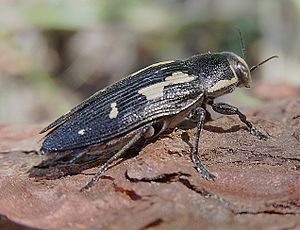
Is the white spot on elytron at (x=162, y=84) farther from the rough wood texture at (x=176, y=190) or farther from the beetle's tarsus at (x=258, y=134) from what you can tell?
the beetle's tarsus at (x=258, y=134)

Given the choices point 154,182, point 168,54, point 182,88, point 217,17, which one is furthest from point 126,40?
point 154,182

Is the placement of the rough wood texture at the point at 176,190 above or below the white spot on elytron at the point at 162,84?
below

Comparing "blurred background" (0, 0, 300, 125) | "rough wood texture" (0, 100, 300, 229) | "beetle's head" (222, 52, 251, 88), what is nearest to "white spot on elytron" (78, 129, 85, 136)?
"rough wood texture" (0, 100, 300, 229)

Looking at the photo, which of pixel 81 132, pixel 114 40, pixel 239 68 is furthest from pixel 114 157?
pixel 114 40

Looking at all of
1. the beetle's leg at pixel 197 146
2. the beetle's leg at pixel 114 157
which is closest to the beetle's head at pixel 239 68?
the beetle's leg at pixel 197 146

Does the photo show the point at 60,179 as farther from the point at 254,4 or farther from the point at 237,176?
the point at 254,4

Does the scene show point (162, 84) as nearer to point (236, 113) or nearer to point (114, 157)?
point (236, 113)

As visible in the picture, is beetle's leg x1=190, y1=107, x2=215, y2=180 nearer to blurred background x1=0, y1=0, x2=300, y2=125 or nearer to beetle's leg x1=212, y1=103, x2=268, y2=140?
beetle's leg x1=212, y1=103, x2=268, y2=140
